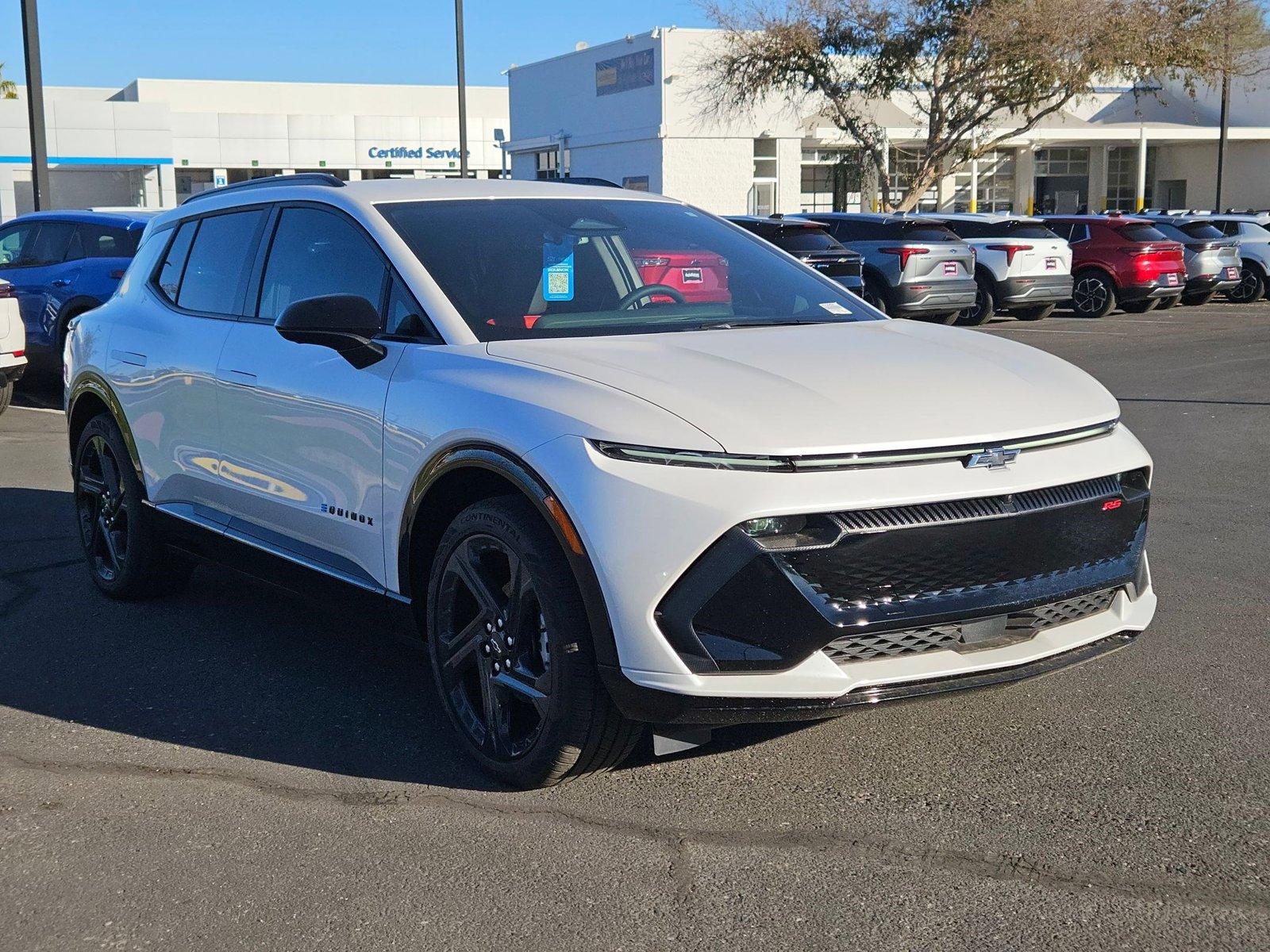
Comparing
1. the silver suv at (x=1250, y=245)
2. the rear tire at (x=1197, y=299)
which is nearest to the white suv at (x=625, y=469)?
the rear tire at (x=1197, y=299)

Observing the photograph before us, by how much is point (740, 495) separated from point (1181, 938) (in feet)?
4.45

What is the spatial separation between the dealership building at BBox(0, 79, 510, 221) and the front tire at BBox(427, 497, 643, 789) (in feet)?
99.4

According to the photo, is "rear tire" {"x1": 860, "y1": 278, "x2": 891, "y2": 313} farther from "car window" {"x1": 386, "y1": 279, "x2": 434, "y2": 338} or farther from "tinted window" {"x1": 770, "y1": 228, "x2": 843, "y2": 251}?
"car window" {"x1": 386, "y1": 279, "x2": 434, "y2": 338}

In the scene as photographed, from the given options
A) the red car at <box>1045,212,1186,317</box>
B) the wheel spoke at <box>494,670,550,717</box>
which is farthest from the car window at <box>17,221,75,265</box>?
the red car at <box>1045,212,1186,317</box>

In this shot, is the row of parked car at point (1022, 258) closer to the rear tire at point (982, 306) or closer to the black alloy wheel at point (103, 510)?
the rear tire at point (982, 306)

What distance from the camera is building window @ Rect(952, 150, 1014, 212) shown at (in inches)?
2028

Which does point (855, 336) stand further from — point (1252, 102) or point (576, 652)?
point (1252, 102)

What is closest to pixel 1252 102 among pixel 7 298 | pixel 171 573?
pixel 7 298

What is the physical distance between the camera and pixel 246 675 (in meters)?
5.06

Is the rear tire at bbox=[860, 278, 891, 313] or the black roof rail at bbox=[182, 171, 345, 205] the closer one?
the black roof rail at bbox=[182, 171, 345, 205]

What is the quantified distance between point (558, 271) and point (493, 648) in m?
1.38

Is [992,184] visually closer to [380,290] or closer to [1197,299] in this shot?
[1197,299]

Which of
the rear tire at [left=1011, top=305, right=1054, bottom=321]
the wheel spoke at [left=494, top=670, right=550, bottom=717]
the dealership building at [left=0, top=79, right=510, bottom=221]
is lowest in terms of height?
the rear tire at [left=1011, top=305, right=1054, bottom=321]

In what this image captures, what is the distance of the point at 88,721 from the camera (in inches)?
181
